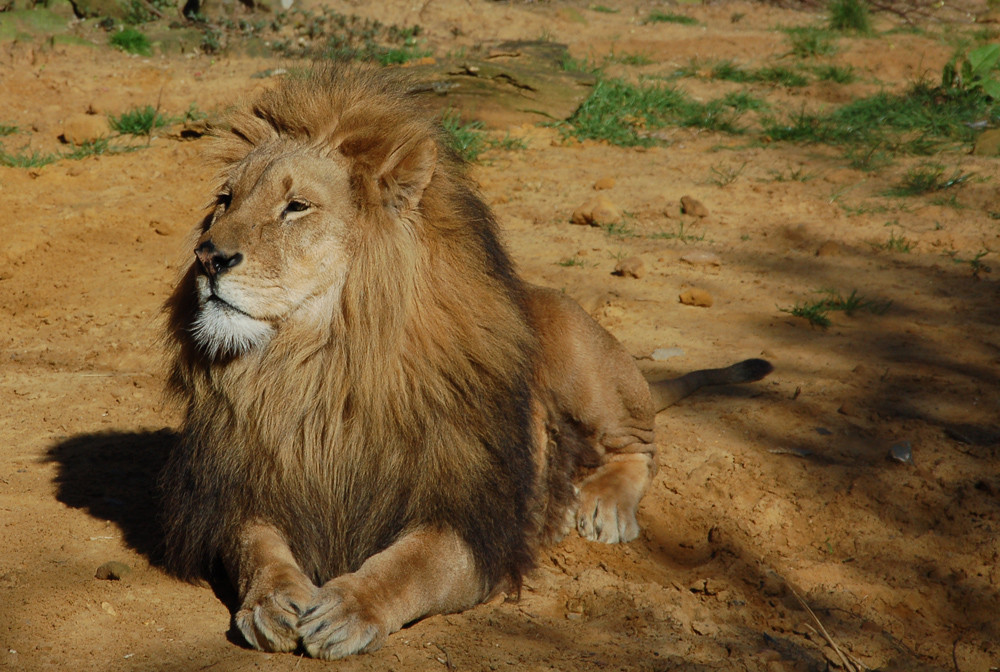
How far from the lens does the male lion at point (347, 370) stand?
2.81m

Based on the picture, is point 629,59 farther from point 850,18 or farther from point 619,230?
point 619,230

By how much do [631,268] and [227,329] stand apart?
3756 millimetres

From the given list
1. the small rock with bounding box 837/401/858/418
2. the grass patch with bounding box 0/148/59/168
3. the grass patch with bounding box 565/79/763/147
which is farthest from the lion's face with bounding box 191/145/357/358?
the grass patch with bounding box 565/79/763/147

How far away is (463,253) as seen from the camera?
10.2 feet

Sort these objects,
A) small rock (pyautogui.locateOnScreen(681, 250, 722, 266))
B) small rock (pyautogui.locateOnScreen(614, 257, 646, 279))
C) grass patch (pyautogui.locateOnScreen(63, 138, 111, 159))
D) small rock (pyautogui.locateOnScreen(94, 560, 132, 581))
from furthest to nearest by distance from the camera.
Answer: grass patch (pyautogui.locateOnScreen(63, 138, 111, 159)), small rock (pyautogui.locateOnScreen(681, 250, 722, 266)), small rock (pyautogui.locateOnScreen(614, 257, 646, 279)), small rock (pyautogui.locateOnScreen(94, 560, 132, 581))

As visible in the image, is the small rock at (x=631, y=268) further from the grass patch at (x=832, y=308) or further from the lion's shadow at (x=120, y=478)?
the lion's shadow at (x=120, y=478)

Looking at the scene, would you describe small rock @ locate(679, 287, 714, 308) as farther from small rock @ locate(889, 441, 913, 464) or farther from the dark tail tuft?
small rock @ locate(889, 441, 913, 464)

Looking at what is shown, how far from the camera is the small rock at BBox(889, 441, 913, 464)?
13.6 feet

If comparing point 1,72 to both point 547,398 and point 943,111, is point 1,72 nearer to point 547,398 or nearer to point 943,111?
point 547,398

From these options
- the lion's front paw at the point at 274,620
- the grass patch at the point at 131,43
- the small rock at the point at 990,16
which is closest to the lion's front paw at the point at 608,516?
the lion's front paw at the point at 274,620

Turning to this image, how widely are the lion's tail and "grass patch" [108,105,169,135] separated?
213 inches

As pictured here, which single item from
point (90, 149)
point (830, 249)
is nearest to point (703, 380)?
point (830, 249)

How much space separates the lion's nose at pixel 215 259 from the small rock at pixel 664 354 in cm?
293

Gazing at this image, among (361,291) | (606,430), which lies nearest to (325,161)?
(361,291)
